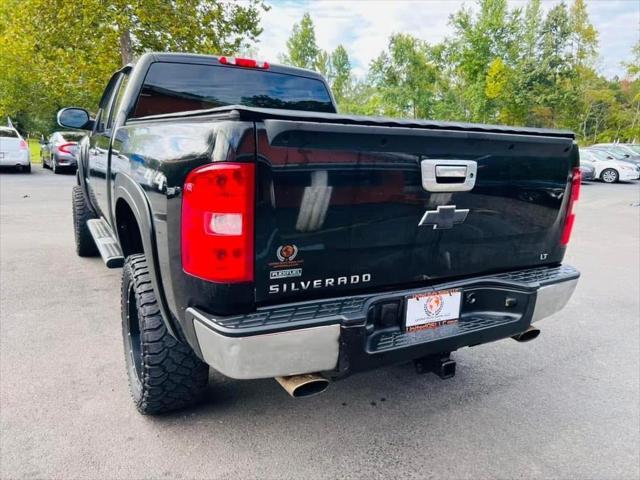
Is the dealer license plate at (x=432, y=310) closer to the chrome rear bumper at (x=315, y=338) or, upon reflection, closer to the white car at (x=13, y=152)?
the chrome rear bumper at (x=315, y=338)

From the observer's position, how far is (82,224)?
523cm

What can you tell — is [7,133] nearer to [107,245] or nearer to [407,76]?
[107,245]

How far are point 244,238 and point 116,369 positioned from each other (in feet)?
5.85

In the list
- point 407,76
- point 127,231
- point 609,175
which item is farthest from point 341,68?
point 127,231

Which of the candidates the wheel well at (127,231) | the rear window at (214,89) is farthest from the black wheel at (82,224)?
the wheel well at (127,231)

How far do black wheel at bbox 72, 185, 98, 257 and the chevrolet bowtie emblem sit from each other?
4.32 metres

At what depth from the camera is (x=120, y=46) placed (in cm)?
1491

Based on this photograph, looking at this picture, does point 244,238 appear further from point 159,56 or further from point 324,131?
point 159,56

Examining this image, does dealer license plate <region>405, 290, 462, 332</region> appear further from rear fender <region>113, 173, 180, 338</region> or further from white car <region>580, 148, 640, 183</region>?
white car <region>580, 148, 640, 183</region>

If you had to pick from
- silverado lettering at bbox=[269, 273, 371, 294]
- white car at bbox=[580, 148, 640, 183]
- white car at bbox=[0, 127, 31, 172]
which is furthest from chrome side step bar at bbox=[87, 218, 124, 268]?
white car at bbox=[580, 148, 640, 183]

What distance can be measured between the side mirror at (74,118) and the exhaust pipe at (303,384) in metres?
3.28

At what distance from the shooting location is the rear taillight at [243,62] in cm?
342

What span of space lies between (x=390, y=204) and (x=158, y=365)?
4.47 ft

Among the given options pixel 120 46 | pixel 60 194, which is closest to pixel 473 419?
pixel 60 194
